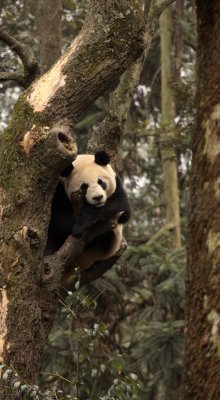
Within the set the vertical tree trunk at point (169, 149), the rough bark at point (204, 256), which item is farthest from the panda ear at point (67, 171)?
the vertical tree trunk at point (169, 149)

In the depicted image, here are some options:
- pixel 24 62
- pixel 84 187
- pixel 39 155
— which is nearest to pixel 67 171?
pixel 84 187

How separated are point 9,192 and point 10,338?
2.97 feet

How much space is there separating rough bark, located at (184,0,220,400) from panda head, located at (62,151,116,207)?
3026 millimetres

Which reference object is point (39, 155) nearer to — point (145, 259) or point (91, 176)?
point (91, 176)

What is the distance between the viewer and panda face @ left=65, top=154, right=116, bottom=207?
604cm

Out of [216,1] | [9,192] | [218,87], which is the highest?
[216,1]

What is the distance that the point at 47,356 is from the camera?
11.4 metres

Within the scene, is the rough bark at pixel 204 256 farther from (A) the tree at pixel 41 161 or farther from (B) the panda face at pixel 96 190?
(B) the panda face at pixel 96 190

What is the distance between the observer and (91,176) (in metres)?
6.09

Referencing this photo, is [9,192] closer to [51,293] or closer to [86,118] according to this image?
[51,293]

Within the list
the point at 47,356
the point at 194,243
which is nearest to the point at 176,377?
the point at 47,356

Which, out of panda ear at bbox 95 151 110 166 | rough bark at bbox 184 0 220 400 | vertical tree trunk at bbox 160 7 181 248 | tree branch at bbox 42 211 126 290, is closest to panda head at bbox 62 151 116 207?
panda ear at bbox 95 151 110 166

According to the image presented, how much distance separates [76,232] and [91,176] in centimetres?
94

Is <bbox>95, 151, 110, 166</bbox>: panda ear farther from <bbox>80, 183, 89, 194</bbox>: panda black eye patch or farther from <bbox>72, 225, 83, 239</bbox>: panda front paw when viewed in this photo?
<bbox>72, 225, 83, 239</bbox>: panda front paw
